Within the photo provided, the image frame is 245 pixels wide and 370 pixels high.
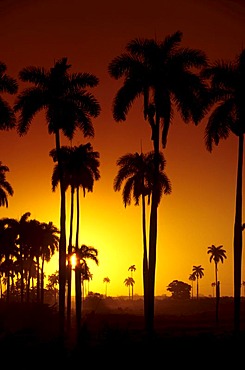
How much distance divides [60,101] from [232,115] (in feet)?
38.2

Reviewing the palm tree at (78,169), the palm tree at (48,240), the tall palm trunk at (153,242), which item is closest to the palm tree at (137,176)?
the palm tree at (78,169)

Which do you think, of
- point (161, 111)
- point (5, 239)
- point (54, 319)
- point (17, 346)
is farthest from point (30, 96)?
point (5, 239)

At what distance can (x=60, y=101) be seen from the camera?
42.4 metres

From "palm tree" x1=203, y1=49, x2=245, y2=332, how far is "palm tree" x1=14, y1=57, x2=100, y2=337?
28.2 feet

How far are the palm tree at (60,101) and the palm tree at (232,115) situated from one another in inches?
338

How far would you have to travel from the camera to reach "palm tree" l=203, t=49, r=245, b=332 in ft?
125

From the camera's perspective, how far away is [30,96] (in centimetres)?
4194

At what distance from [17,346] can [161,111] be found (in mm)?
19290

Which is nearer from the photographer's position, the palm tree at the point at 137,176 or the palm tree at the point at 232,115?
the palm tree at the point at 232,115

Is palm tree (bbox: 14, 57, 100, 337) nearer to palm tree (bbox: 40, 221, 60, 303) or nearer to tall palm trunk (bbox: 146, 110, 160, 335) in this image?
tall palm trunk (bbox: 146, 110, 160, 335)

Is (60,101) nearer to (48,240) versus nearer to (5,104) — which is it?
(5,104)

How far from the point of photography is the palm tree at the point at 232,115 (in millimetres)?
38094

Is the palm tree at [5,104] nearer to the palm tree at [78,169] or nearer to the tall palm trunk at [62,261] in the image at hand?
the tall palm trunk at [62,261]

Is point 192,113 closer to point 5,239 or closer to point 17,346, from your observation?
point 17,346
